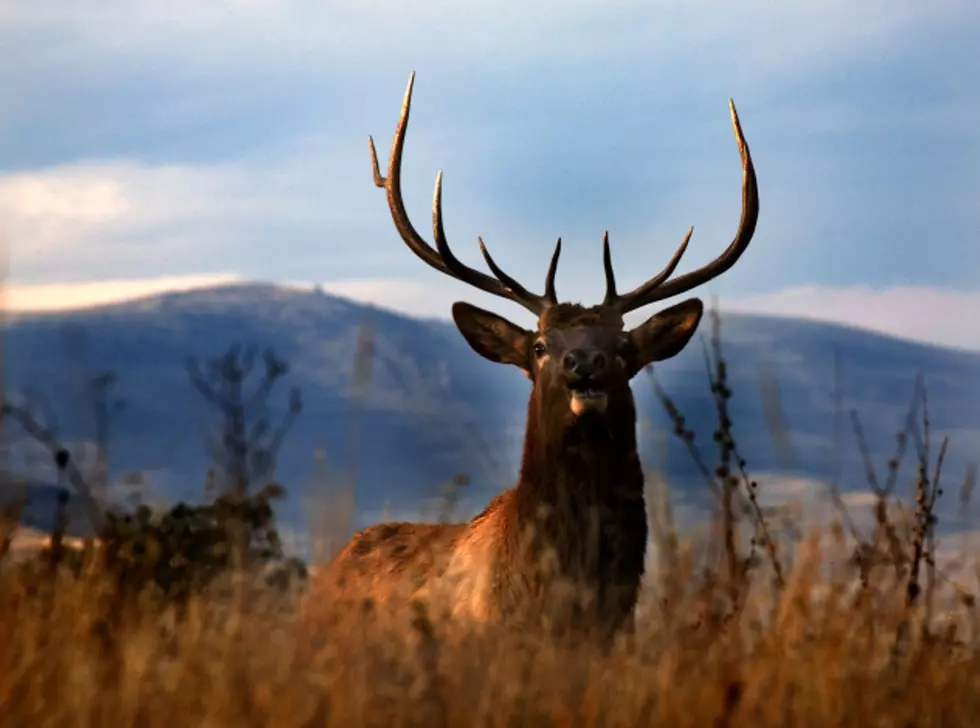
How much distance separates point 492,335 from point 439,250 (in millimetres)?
633

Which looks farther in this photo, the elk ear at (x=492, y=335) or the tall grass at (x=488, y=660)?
the elk ear at (x=492, y=335)

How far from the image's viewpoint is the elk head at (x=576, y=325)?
21.4ft

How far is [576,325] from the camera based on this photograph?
6.84m

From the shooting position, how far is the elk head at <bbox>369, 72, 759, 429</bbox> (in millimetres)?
6508

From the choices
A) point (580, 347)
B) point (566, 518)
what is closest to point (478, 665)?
point (566, 518)

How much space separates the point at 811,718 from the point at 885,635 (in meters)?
0.79

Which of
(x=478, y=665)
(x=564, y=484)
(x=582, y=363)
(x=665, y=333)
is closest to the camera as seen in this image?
(x=478, y=665)

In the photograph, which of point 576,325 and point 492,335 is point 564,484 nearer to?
point 576,325

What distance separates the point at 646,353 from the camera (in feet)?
23.5

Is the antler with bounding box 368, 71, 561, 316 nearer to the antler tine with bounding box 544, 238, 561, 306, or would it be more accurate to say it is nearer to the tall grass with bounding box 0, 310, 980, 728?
the antler tine with bounding box 544, 238, 561, 306

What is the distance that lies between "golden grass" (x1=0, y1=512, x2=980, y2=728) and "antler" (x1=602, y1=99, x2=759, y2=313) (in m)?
1.77

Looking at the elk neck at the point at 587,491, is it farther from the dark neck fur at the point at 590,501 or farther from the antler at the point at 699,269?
the antler at the point at 699,269

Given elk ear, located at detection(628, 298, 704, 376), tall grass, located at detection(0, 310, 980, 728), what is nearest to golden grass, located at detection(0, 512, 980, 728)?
tall grass, located at detection(0, 310, 980, 728)

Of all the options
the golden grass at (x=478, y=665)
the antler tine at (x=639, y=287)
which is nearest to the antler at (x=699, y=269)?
the antler tine at (x=639, y=287)
